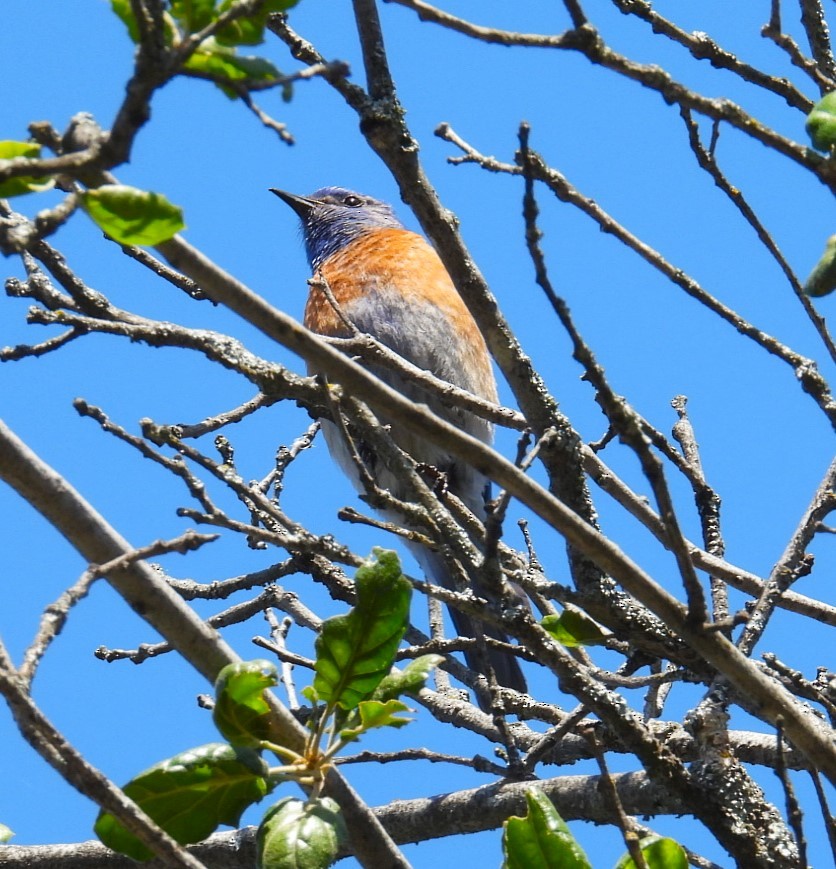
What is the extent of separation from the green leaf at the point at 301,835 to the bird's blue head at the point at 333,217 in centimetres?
610

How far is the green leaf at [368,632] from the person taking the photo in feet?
6.82

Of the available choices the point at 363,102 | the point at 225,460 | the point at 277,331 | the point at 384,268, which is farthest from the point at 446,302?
the point at 277,331

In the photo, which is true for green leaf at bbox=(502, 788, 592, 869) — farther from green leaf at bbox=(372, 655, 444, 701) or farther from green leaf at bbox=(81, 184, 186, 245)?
green leaf at bbox=(81, 184, 186, 245)

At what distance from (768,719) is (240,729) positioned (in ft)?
2.90

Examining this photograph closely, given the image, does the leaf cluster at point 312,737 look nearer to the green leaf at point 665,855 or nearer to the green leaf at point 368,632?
the green leaf at point 368,632

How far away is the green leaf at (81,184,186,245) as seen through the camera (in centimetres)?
157

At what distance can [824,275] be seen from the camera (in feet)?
6.02

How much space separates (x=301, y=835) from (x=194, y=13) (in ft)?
3.88

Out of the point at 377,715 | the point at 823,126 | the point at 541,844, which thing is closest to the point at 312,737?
the point at 377,715

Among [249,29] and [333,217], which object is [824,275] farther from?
[333,217]

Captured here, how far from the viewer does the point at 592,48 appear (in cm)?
213

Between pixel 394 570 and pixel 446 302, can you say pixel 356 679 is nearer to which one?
pixel 394 570

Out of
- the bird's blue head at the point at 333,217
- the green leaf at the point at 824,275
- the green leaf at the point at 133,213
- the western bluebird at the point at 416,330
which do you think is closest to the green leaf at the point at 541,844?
the green leaf at the point at 824,275

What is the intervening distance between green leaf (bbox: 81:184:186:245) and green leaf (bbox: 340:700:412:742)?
0.84 m
